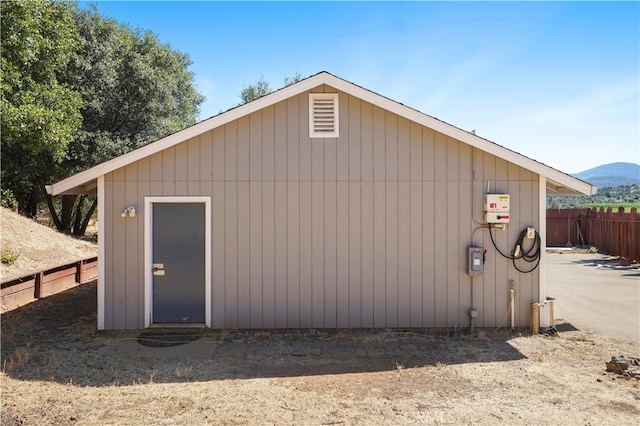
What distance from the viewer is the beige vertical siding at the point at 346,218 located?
7.02m

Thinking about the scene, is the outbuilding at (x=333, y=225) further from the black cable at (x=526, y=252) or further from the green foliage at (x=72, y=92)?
the green foliage at (x=72, y=92)

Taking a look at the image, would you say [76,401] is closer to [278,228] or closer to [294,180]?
[278,228]

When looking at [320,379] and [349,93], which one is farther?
[349,93]

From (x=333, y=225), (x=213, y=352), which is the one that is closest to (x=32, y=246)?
(x=213, y=352)

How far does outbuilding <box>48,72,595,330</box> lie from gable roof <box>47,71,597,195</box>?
0.15 metres

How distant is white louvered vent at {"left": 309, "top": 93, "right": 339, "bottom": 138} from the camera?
7.04 meters

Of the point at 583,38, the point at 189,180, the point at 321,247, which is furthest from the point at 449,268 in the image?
the point at 583,38

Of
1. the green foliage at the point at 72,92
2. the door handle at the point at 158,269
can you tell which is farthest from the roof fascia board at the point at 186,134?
the green foliage at the point at 72,92

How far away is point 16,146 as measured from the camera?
52.7 feet

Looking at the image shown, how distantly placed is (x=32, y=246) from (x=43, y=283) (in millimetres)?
4633

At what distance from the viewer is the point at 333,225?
23.2 ft

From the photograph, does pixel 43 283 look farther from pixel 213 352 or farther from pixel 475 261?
pixel 475 261

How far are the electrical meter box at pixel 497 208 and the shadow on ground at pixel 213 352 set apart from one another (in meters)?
1.80

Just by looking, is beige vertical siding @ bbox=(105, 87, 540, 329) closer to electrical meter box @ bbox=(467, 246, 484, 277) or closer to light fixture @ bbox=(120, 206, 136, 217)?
electrical meter box @ bbox=(467, 246, 484, 277)
